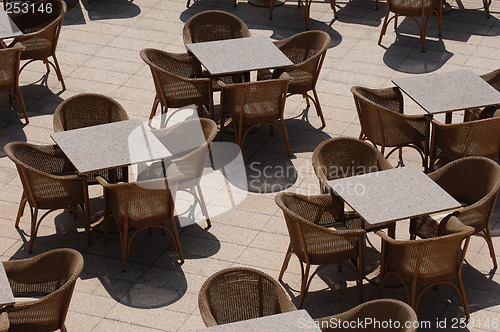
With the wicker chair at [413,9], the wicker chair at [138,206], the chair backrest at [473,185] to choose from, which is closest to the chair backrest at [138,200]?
the wicker chair at [138,206]

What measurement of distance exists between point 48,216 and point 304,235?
2.73 meters

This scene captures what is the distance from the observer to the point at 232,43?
10.8 meters

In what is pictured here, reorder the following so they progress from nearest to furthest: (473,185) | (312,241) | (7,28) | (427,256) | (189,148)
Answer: (427,256)
(312,241)
(473,185)
(189,148)
(7,28)

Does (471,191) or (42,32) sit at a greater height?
(471,191)

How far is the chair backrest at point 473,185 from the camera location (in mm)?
8141

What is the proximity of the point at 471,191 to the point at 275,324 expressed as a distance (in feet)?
8.94

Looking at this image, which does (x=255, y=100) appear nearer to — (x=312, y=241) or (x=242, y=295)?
(x=312, y=241)

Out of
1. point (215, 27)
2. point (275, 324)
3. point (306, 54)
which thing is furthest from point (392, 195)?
point (215, 27)

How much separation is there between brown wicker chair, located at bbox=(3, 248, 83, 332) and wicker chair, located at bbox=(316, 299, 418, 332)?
1.85 meters

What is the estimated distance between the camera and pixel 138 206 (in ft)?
27.3

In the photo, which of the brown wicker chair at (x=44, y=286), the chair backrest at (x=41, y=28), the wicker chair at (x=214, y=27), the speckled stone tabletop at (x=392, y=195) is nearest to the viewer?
the brown wicker chair at (x=44, y=286)

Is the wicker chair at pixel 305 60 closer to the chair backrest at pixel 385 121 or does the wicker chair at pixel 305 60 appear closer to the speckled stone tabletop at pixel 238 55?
the speckled stone tabletop at pixel 238 55

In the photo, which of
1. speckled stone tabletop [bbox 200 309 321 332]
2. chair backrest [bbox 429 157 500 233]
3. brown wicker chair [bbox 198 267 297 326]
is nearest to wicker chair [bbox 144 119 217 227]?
brown wicker chair [bbox 198 267 297 326]

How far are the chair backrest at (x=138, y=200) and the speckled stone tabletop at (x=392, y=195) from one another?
1425 millimetres
